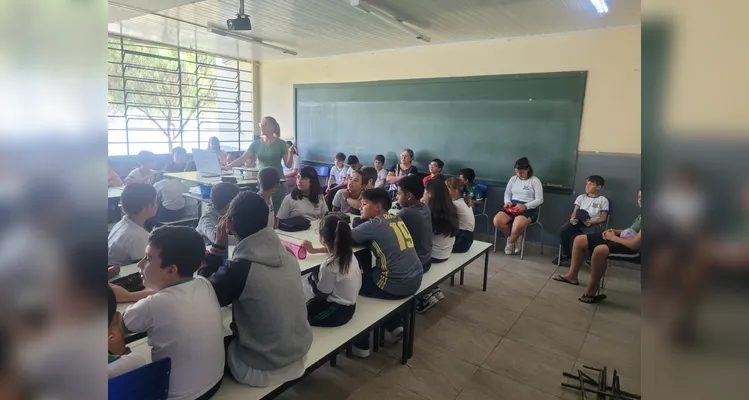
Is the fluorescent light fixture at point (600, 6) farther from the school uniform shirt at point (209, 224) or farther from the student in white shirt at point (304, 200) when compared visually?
the school uniform shirt at point (209, 224)

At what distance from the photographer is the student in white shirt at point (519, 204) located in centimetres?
494

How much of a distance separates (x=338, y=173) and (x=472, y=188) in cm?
217

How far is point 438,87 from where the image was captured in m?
5.81

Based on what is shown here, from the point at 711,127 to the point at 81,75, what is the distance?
46 centimetres

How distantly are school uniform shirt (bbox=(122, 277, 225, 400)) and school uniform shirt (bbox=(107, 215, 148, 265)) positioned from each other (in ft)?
2.75

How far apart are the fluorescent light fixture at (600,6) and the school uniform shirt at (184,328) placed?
3968mm

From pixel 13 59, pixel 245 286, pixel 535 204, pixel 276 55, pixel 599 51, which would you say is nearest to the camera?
pixel 13 59

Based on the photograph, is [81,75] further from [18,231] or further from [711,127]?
[711,127]

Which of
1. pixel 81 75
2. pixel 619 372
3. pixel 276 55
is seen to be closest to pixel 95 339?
pixel 81 75

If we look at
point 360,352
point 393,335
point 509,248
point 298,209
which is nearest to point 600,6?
point 509,248

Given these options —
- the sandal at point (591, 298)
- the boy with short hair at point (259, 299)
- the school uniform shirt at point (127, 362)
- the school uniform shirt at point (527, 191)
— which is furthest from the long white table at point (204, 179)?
the sandal at point (591, 298)

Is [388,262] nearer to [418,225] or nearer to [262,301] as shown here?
[418,225]

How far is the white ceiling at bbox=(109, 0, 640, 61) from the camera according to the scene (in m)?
4.01

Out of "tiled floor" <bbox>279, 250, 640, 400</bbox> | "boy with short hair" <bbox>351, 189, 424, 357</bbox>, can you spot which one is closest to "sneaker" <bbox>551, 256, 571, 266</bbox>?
"tiled floor" <bbox>279, 250, 640, 400</bbox>
